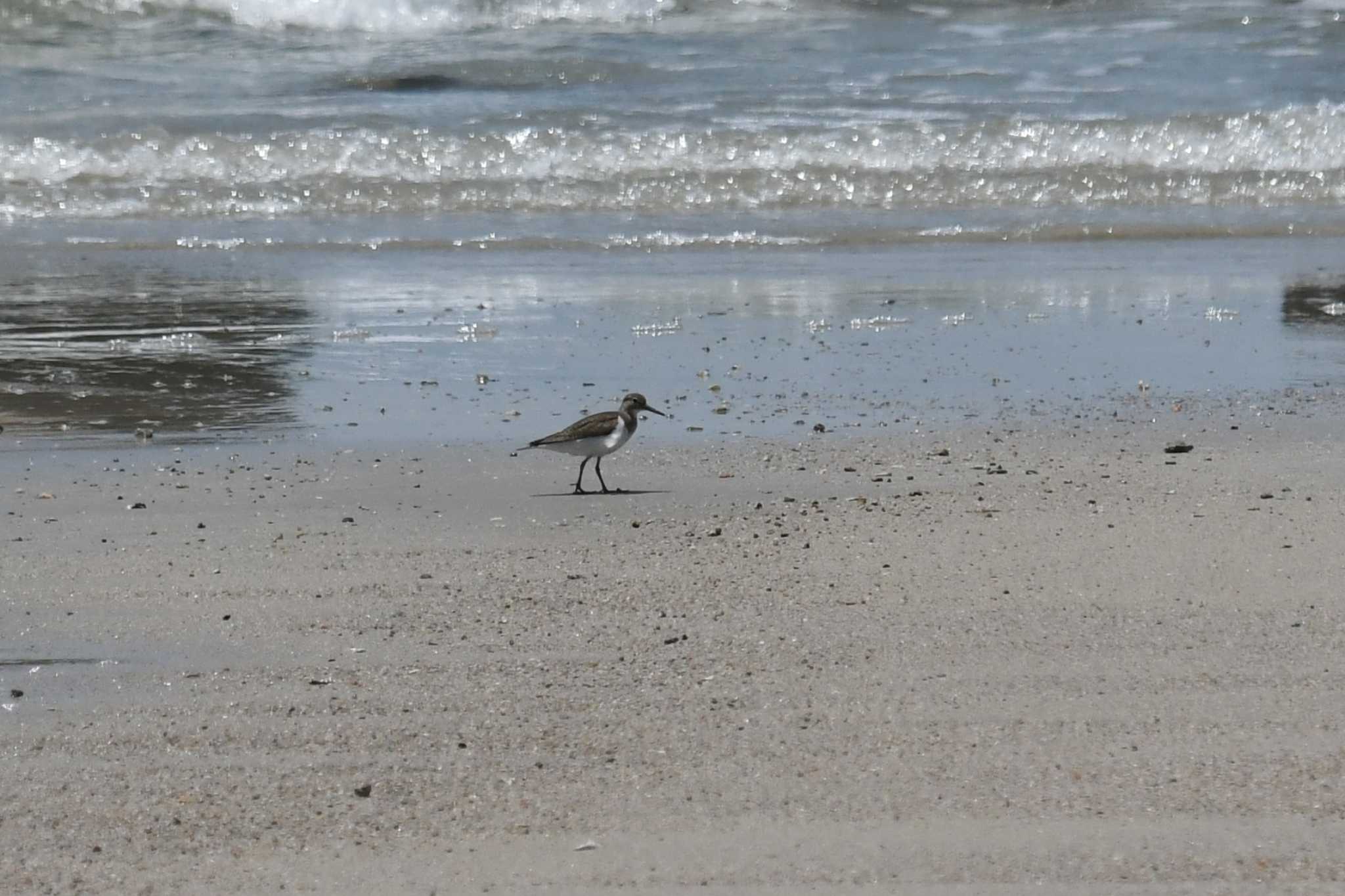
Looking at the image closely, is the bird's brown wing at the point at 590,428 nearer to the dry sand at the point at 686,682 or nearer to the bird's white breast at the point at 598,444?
the bird's white breast at the point at 598,444

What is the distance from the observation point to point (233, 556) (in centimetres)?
447

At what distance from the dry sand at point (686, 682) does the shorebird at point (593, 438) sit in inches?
5.9

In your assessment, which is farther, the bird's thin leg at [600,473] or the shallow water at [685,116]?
the shallow water at [685,116]

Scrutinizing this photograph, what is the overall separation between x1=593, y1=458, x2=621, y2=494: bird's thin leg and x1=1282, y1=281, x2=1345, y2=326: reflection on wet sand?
3.79 metres

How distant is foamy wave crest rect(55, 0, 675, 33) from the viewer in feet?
69.3

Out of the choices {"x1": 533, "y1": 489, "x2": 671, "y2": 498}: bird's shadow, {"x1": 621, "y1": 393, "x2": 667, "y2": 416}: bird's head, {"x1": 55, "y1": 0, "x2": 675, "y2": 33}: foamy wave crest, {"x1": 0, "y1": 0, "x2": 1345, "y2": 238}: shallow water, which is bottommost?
{"x1": 533, "y1": 489, "x2": 671, "y2": 498}: bird's shadow

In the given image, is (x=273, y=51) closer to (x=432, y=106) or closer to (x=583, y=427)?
(x=432, y=106)

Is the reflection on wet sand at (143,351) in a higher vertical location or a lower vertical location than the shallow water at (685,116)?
lower

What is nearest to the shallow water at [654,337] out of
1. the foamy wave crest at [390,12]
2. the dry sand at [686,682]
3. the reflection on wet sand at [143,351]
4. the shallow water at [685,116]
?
the reflection on wet sand at [143,351]

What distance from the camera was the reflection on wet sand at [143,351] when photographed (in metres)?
6.47

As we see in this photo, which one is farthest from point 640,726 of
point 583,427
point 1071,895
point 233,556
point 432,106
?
point 432,106

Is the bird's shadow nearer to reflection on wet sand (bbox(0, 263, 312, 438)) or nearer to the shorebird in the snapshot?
the shorebird

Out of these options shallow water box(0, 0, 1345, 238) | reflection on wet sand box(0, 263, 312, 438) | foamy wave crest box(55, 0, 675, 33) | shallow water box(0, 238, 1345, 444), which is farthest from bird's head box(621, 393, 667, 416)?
foamy wave crest box(55, 0, 675, 33)

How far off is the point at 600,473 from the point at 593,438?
24cm
